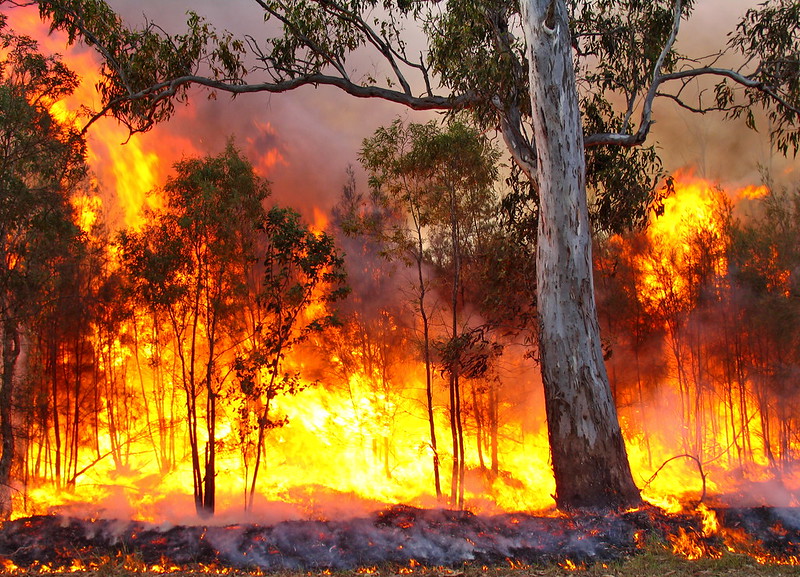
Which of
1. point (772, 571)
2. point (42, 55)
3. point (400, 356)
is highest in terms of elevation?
point (42, 55)

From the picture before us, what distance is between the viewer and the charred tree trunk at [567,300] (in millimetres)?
8133

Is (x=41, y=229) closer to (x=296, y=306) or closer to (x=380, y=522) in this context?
(x=296, y=306)

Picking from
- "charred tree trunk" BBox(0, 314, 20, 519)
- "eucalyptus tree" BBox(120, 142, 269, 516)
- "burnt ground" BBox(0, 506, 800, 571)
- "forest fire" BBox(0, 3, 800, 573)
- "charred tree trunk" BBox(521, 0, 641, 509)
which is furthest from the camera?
"forest fire" BBox(0, 3, 800, 573)

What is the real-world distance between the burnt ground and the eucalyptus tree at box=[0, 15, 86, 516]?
4.61 m

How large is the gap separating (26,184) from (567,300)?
901cm

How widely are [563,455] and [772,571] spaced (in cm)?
312

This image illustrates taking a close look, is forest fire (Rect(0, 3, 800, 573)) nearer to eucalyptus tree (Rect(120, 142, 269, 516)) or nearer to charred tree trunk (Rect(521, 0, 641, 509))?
eucalyptus tree (Rect(120, 142, 269, 516))

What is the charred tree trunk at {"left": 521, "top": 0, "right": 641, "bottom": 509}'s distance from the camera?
26.7 ft

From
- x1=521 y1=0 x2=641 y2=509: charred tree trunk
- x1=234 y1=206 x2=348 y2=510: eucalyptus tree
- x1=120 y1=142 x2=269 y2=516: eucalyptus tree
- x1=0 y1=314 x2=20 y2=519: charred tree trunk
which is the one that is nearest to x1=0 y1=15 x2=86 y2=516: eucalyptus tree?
x1=0 y1=314 x2=20 y2=519: charred tree trunk

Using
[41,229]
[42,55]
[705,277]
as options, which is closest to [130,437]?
[41,229]

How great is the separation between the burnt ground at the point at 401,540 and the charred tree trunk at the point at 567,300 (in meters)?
1.10

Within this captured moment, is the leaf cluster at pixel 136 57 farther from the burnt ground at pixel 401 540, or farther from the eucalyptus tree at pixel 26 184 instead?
the burnt ground at pixel 401 540

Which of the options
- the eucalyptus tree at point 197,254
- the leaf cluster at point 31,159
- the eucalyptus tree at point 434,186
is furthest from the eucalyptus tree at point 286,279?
the leaf cluster at point 31,159

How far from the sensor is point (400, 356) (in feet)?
58.1
